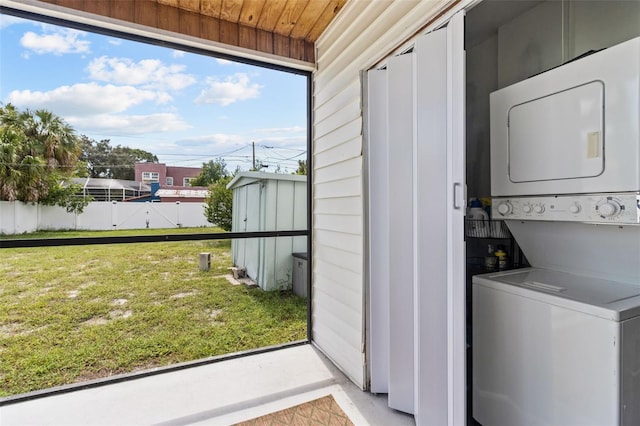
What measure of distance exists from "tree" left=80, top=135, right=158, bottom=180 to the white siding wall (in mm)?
1365

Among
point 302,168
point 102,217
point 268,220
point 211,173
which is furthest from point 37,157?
point 302,168

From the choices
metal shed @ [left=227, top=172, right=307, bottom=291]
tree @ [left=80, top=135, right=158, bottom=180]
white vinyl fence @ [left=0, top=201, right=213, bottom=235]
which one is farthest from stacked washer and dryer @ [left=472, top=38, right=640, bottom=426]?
tree @ [left=80, top=135, right=158, bottom=180]

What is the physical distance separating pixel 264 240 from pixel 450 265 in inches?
64.8

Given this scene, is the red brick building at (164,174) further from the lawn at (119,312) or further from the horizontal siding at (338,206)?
the horizontal siding at (338,206)

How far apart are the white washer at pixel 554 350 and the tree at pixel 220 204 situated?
1.83 metres

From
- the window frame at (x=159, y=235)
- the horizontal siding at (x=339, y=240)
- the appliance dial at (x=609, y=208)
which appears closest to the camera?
the appliance dial at (x=609, y=208)

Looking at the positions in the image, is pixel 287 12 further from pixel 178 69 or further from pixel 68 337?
pixel 68 337

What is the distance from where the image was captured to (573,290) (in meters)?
1.31

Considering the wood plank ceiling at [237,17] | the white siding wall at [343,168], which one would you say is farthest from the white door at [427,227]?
the wood plank ceiling at [237,17]

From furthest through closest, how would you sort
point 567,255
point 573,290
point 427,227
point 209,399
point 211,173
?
point 211,173 → point 209,399 → point 567,255 → point 427,227 → point 573,290

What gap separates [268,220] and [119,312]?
4.16ft

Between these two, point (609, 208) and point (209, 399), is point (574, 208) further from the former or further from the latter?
point (209, 399)

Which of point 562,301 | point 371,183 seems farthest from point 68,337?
point 562,301

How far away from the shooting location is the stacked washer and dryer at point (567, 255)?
1.11m
